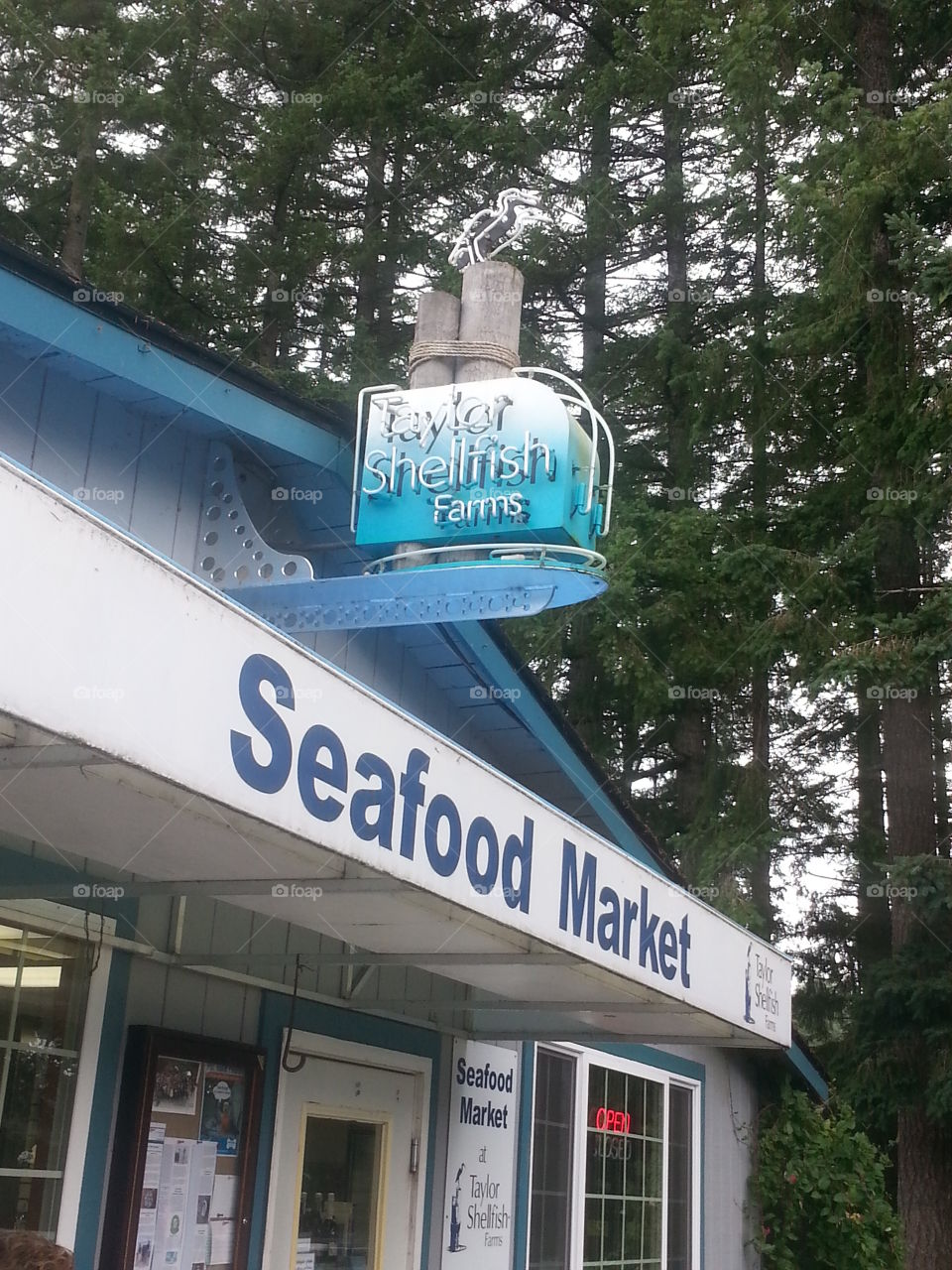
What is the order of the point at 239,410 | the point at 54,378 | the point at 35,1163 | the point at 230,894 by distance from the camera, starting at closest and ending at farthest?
1. the point at 230,894
2. the point at 35,1163
3. the point at 54,378
4. the point at 239,410

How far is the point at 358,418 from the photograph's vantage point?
661 centimetres

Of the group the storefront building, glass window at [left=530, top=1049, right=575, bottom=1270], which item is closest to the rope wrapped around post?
the storefront building

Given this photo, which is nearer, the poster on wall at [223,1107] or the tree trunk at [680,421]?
the poster on wall at [223,1107]

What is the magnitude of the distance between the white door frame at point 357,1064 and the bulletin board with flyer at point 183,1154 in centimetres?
24

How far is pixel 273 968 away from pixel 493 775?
7.69 ft

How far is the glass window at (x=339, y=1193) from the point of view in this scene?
6605mm

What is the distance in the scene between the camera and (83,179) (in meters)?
17.0

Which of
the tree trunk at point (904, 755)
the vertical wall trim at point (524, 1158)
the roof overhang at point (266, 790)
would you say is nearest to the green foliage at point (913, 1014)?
the tree trunk at point (904, 755)

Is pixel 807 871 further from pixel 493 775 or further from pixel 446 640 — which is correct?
pixel 493 775

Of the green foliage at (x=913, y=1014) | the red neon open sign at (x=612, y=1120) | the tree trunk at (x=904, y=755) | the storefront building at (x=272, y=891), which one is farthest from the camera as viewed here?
the tree trunk at (x=904, y=755)

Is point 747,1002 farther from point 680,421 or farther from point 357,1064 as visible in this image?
point 680,421

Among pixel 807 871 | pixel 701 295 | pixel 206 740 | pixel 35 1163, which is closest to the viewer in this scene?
pixel 206 740

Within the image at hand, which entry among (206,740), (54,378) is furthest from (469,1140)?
(206,740)

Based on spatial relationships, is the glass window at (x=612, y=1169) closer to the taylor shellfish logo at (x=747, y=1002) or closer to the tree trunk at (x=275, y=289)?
the taylor shellfish logo at (x=747, y=1002)
